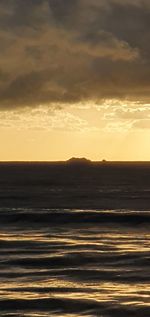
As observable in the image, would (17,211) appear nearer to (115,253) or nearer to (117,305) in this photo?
(115,253)

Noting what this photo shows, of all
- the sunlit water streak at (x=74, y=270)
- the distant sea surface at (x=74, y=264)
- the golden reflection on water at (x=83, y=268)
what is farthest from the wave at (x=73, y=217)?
the golden reflection on water at (x=83, y=268)

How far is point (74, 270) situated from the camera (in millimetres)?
46094

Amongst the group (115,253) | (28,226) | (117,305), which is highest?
(28,226)

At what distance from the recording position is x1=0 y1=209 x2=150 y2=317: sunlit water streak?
33.9 meters

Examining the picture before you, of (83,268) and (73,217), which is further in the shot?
(73,217)

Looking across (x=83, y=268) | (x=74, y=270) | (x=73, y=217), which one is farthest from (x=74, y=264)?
(x=73, y=217)

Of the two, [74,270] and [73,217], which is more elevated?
[73,217]

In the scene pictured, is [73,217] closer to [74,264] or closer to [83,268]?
[74,264]

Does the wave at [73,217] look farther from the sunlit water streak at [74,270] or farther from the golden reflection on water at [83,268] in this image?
the golden reflection on water at [83,268]

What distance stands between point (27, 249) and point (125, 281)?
1765 cm

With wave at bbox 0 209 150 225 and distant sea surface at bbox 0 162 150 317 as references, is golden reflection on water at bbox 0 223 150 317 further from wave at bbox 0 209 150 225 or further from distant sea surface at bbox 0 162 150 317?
wave at bbox 0 209 150 225

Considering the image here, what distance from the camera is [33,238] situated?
218 feet

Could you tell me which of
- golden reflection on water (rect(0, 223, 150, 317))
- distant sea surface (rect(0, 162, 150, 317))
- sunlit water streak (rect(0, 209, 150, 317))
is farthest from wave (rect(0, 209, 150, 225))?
golden reflection on water (rect(0, 223, 150, 317))

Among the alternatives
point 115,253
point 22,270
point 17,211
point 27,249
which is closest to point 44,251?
point 27,249
